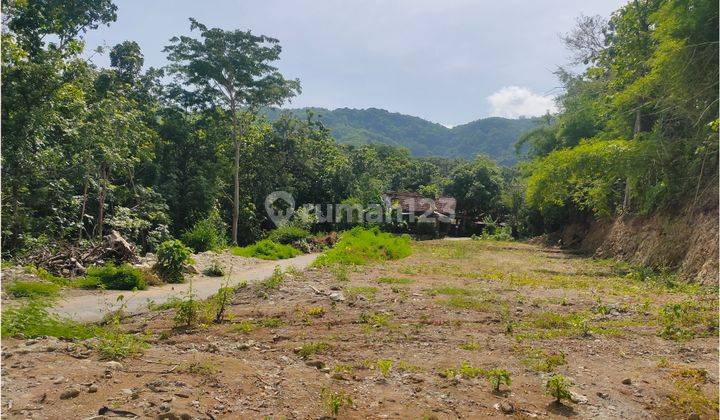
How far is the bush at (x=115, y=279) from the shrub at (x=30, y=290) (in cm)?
190

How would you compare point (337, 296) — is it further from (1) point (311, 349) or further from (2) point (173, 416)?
(2) point (173, 416)

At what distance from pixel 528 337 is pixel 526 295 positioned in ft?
11.4

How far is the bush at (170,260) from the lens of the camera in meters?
11.2

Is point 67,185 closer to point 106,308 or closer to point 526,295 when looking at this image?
point 106,308

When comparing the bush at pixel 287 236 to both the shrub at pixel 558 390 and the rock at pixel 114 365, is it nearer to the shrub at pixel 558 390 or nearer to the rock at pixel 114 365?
the rock at pixel 114 365

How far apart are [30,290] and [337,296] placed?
506cm

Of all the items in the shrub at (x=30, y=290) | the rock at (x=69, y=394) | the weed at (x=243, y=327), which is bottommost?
the weed at (x=243, y=327)

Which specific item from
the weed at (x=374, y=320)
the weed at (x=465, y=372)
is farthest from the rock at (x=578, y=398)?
Answer: the weed at (x=374, y=320)

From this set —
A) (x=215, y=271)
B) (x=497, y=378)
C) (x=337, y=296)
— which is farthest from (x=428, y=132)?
(x=497, y=378)

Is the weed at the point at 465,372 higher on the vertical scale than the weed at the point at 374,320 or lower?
higher

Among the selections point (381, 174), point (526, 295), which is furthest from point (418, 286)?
point (381, 174)

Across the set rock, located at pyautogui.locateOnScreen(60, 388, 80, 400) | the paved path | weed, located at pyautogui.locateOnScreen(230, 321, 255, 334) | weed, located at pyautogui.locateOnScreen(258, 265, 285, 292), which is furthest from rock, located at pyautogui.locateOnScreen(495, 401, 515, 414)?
weed, located at pyautogui.locateOnScreen(258, 265, 285, 292)

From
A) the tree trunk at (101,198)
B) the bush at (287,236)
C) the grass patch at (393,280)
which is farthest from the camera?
the bush at (287,236)

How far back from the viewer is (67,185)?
13.3m
